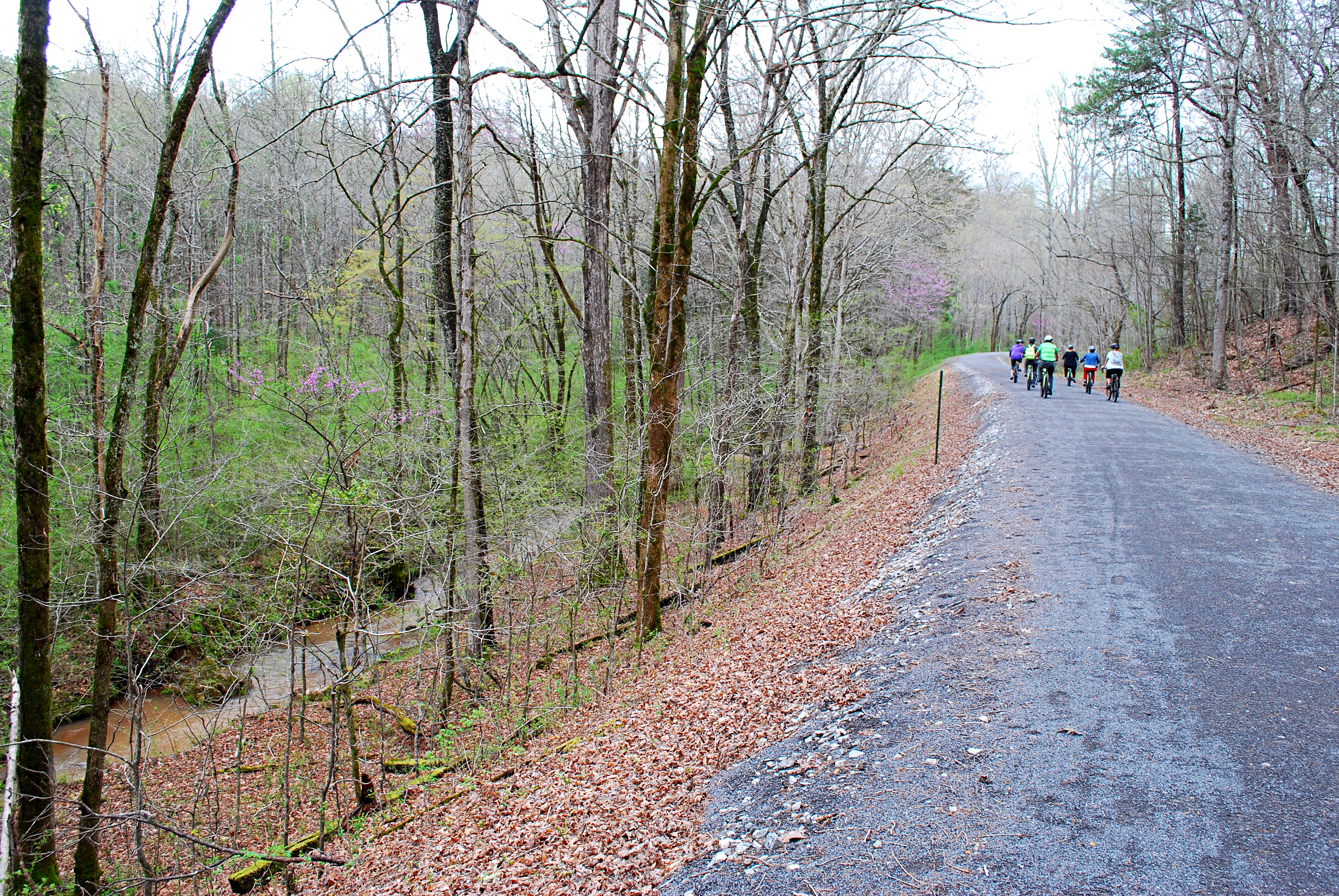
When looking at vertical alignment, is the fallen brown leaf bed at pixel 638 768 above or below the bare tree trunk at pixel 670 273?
below

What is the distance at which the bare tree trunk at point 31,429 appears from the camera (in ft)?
17.8

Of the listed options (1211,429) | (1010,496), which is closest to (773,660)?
(1010,496)

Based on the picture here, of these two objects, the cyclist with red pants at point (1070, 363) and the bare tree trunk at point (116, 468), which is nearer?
the bare tree trunk at point (116, 468)

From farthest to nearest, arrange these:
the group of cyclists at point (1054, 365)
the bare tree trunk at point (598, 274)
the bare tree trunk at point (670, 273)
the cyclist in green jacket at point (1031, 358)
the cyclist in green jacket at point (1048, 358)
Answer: the cyclist in green jacket at point (1031, 358) → the cyclist in green jacket at point (1048, 358) → the group of cyclists at point (1054, 365) → the bare tree trunk at point (598, 274) → the bare tree trunk at point (670, 273)

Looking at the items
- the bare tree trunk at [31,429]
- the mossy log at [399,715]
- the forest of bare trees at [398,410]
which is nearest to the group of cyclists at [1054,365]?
the forest of bare trees at [398,410]

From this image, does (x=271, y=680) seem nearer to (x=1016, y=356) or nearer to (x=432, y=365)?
(x=432, y=365)

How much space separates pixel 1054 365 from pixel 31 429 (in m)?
23.4

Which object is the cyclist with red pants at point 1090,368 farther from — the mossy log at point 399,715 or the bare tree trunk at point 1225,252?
the mossy log at point 399,715

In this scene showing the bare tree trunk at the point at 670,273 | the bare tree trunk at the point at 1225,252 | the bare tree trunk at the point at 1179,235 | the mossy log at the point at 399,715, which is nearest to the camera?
the mossy log at the point at 399,715

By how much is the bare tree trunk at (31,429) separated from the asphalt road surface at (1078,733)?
5.34 m

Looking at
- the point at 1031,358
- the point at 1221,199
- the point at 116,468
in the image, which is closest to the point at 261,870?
the point at 116,468

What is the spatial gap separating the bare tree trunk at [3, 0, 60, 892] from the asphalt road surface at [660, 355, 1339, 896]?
17.5ft

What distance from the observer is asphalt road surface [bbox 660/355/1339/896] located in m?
3.60

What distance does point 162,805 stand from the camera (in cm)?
727
